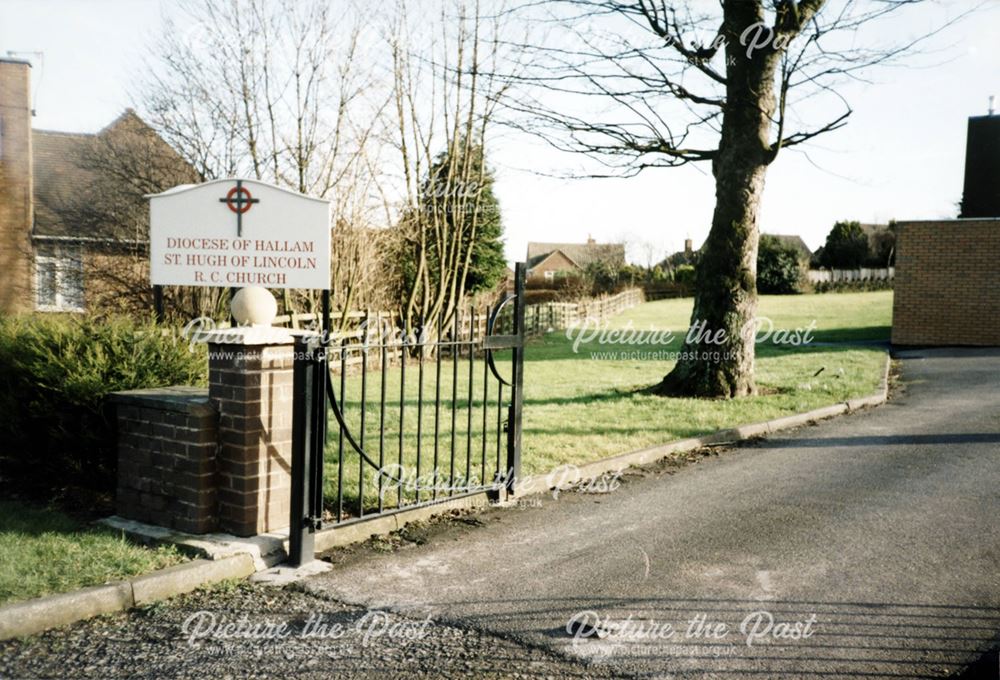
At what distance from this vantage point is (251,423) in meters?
4.88

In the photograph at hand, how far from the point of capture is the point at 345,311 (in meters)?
16.7

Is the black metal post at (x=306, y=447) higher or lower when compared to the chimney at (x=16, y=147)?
lower

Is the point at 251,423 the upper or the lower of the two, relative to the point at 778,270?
lower

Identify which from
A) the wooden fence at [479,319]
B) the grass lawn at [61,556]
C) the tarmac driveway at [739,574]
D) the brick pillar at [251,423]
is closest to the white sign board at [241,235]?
the brick pillar at [251,423]

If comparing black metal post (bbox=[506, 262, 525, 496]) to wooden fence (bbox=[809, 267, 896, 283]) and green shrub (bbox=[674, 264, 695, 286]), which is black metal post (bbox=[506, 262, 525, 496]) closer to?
wooden fence (bbox=[809, 267, 896, 283])

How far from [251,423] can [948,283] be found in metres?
18.6

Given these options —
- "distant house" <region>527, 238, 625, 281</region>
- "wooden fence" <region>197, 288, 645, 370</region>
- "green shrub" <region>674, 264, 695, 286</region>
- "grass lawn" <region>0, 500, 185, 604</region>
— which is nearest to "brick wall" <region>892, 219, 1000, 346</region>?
"wooden fence" <region>197, 288, 645, 370</region>

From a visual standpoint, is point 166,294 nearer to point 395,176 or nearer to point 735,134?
point 395,176

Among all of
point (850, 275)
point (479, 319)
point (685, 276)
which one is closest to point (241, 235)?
point (479, 319)

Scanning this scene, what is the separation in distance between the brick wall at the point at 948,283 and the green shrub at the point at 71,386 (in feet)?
58.6

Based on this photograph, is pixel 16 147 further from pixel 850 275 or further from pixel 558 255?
pixel 558 255

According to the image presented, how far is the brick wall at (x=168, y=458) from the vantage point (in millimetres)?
4930

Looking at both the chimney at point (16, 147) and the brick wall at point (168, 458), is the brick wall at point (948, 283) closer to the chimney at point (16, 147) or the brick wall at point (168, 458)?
the brick wall at point (168, 458)

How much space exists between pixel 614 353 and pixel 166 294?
10.8 metres
